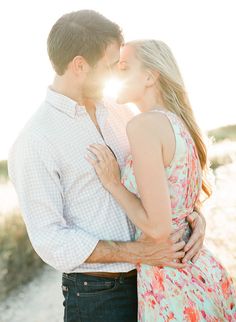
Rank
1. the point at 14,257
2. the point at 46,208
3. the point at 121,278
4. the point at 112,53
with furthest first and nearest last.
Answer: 1. the point at 14,257
2. the point at 112,53
3. the point at 121,278
4. the point at 46,208

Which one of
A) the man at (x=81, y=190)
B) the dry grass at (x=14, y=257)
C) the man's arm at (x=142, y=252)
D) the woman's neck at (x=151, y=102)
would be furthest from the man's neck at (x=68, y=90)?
the dry grass at (x=14, y=257)

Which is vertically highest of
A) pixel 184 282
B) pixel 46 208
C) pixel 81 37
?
pixel 81 37

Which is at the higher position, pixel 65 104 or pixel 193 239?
pixel 65 104

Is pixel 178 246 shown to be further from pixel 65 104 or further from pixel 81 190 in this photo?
pixel 65 104

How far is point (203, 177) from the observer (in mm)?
3600

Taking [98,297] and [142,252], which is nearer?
[142,252]

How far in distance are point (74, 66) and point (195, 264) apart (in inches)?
47.0

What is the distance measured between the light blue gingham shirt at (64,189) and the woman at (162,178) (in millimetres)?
102

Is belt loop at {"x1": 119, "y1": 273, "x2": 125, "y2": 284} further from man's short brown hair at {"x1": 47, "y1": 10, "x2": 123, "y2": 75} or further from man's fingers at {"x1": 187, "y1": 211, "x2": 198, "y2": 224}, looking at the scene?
man's short brown hair at {"x1": 47, "y1": 10, "x2": 123, "y2": 75}

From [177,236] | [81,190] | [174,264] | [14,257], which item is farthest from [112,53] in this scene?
[14,257]

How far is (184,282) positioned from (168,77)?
99 cm

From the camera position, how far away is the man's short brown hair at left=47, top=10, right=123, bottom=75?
3.52 meters

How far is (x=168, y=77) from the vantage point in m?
3.29

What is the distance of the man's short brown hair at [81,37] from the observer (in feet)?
11.5
